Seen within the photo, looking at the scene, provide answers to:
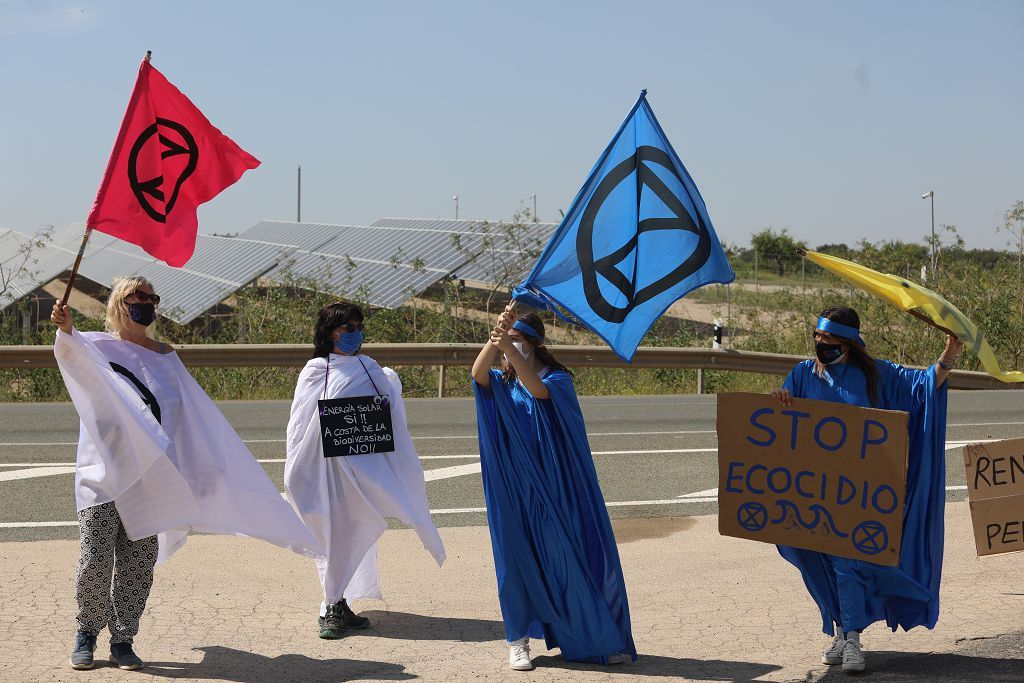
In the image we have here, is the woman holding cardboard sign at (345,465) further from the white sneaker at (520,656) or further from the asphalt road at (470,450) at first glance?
the asphalt road at (470,450)

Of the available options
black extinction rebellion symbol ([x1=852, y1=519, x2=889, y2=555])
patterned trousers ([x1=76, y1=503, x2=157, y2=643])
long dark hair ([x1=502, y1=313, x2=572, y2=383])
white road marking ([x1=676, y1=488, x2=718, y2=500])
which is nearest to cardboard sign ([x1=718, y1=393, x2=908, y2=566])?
black extinction rebellion symbol ([x1=852, y1=519, x2=889, y2=555])

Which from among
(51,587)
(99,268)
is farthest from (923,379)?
(99,268)

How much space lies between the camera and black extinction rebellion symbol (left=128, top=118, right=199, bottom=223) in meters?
5.78

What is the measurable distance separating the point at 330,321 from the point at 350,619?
154cm

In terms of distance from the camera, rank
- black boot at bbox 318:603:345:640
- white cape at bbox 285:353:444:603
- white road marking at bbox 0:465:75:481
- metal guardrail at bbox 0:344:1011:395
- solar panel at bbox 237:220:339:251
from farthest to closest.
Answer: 1. solar panel at bbox 237:220:339:251
2. metal guardrail at bbox 0:344:1011:395
3. white road marking at bbox 0:465:75:481
4. white cape at bbox 285:353:444:603
5. black boot at bbox 318:603:345:640

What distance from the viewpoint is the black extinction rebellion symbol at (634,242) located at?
5.49 m

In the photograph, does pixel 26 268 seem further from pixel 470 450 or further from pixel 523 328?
pixel 523 328

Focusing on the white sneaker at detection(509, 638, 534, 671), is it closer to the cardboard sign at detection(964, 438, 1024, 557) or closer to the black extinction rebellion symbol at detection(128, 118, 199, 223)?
the cardboard sign at detection(964, 438, 1024, 557)

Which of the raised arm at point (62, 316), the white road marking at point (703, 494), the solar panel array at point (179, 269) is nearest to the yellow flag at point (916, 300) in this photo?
the raised arm at point (62, 316)

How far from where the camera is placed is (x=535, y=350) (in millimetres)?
5656

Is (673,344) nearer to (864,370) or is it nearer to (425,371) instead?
(425,371)

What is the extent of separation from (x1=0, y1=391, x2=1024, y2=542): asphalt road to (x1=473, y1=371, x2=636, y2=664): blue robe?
3.30 m

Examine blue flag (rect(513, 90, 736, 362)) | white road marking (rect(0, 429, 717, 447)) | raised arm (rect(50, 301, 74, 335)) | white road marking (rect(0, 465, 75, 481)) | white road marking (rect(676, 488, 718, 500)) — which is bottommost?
white road marking (rect(676, 488, 718, 500))

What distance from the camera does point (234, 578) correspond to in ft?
23.5
